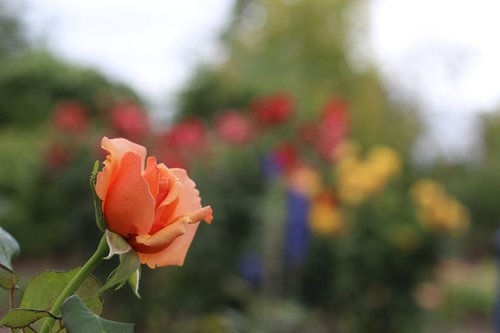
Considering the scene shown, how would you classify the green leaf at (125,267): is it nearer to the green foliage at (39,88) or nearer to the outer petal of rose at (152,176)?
the outer petal of rose at (152,176)

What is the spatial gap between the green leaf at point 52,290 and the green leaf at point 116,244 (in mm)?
45

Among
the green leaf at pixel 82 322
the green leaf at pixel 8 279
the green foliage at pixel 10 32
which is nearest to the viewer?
the green leaf at pixel 82 322

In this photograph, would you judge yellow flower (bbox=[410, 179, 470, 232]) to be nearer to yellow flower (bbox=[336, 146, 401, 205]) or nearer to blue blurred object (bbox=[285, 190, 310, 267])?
yellow flower (bbox=[336, 146, 401, 205])

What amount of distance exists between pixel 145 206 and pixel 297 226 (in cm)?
378

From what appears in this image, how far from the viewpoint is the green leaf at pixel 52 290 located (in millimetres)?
504

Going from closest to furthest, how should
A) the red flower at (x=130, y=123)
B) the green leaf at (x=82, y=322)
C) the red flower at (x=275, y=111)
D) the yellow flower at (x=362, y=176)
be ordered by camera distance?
the green leaf at (x=82, y=322) < the red flower at (x=130, y=123) < the red flower at (x=275, y=111) < the yellow flower at (x=362, y=176)

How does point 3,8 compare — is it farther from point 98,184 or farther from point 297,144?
point 98,184

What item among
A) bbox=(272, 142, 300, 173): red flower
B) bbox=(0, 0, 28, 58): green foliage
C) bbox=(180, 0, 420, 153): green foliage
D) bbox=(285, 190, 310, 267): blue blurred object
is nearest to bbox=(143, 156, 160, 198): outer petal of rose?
bbox=(272, 142, 300, 173): red flower

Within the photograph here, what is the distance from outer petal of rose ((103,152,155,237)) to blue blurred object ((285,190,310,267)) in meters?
3.64

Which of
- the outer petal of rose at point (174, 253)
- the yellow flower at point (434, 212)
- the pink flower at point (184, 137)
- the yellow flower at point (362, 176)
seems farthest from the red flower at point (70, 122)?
the outer petal of rose at point (174, 253)

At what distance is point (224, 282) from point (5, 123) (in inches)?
186

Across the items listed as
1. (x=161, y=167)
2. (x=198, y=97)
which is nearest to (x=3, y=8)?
(x=198, y=97)

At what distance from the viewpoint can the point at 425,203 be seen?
4.21 m

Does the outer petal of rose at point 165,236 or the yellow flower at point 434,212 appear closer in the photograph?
the outer petal of rose at point 165,236
